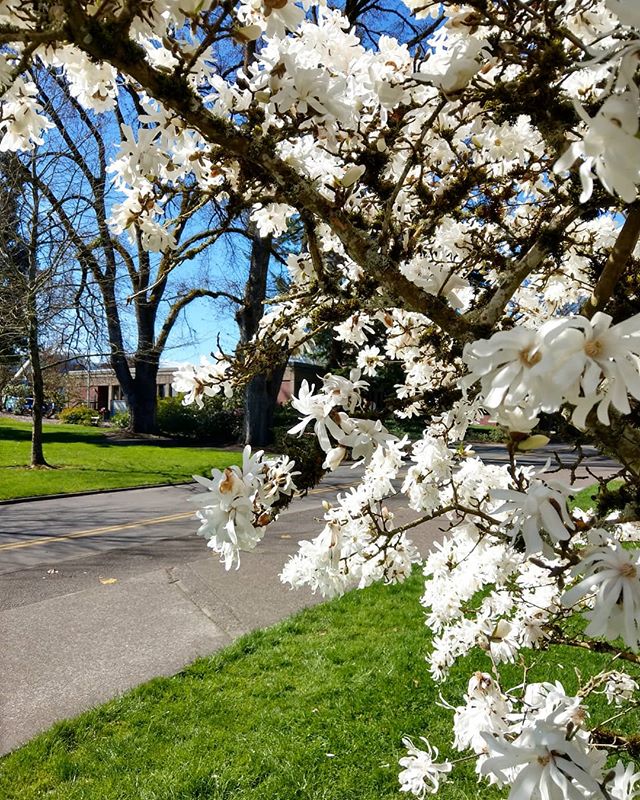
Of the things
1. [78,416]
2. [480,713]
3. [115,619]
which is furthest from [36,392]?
[78,416]

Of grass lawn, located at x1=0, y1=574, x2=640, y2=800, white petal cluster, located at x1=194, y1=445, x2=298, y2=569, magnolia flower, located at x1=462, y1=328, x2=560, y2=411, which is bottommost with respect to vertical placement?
grass lawn, located at x1=0, y1=574, x2=640, y2=800

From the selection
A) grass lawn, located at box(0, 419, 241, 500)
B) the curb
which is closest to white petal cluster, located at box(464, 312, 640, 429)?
the curb

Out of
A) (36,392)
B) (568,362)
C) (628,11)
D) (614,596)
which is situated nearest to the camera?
(628,11)

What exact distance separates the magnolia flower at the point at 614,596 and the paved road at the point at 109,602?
3.55 meters

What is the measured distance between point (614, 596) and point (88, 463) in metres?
16.2

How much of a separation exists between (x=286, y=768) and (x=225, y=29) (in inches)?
129

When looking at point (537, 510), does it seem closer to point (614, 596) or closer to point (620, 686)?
point (614, 596)

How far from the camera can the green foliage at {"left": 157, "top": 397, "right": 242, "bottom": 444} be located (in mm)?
24159

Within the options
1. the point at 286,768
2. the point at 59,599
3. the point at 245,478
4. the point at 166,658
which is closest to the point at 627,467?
the point at 245,478

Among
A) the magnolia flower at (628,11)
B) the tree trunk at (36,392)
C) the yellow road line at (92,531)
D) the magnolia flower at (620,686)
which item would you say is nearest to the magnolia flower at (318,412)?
the magnolia flower at (628,11)

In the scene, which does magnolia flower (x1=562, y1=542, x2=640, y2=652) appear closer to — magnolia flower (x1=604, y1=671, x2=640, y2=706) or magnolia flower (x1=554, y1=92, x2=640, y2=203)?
magnolia flower (x1=554, y1=92, x2=640, y2=203)

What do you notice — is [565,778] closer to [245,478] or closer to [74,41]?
[245,478]

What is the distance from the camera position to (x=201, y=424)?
24391 mm

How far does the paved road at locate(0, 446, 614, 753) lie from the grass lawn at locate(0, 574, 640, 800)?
366 millimetres
